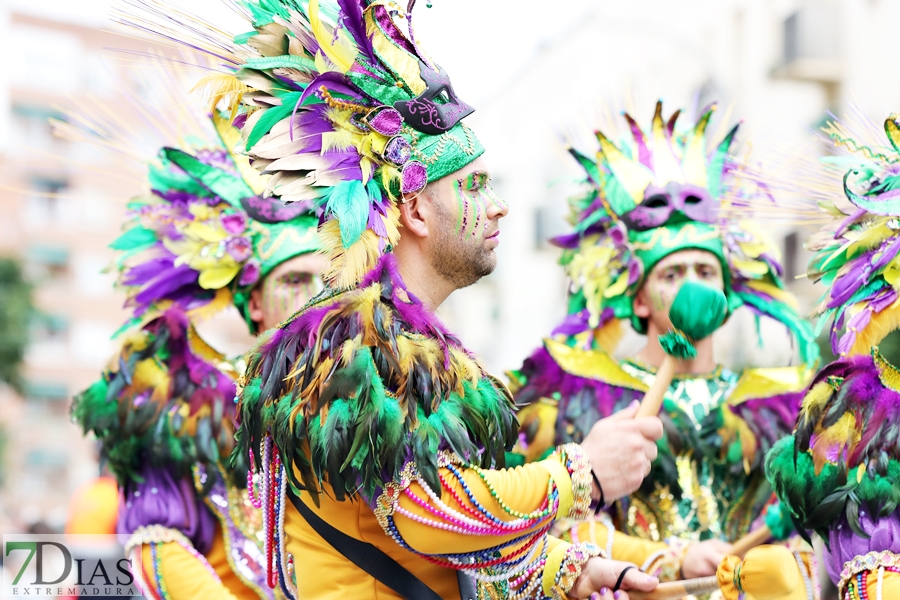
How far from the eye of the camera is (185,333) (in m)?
4.14

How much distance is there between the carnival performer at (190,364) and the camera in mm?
3889

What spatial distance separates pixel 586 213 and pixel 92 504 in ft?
7.72

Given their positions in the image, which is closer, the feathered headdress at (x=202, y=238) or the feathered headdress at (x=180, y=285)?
the feathered headdress at (x=180, y=285)

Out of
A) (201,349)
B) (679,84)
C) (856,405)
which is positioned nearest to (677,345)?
(856,405)

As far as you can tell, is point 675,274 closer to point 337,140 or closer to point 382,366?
point 337,140

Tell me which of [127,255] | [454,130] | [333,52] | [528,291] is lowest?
[528,291]

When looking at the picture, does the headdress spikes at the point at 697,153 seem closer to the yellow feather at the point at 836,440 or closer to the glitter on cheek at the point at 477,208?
the yellow feather at the point at 836,440

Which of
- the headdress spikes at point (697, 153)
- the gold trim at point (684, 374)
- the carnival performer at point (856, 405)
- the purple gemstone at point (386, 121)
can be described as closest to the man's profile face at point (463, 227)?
the purple gemstone at point (386, 121)

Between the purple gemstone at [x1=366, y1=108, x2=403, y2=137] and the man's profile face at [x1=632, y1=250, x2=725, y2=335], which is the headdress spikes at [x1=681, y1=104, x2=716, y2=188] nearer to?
the man's profile face at [x1=632, y1=250, x2=725, y2=335]

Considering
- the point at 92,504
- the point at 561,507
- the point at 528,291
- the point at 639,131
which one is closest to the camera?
the point at 561,507

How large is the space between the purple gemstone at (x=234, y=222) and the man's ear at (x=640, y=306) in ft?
4.70

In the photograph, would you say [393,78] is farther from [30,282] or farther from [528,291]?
[528,291]

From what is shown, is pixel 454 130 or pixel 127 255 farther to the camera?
pixel 127 255

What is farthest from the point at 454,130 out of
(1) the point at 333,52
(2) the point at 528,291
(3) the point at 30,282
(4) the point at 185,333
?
(2) the point at 528,291
